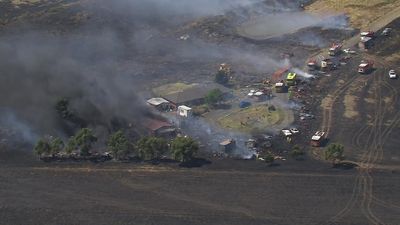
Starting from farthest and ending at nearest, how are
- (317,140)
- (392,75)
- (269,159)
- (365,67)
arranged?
(365,67), (392,75), (317,140), (269,159)

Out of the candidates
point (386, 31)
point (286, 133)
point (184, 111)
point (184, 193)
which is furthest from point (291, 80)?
point (184, 193)

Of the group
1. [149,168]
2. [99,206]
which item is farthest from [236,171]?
[99,206]

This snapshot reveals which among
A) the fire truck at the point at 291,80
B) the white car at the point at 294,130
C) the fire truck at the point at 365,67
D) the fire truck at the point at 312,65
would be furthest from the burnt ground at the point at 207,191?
the fire truck at the point at 312,65

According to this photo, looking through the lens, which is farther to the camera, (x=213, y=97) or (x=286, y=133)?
(x=213, y=97)

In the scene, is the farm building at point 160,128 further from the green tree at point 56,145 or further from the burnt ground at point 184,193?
the green tree at point 56,145

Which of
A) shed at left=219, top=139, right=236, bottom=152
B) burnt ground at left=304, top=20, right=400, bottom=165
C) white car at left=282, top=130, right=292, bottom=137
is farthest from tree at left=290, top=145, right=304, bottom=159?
shed at left=219, top=139, right=236, bottom=152

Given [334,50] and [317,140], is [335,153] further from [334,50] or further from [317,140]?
[334,50]

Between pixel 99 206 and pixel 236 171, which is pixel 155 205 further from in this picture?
pixel 236 171
